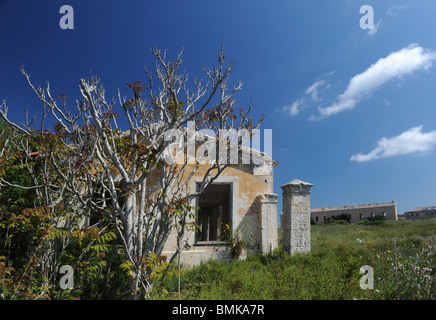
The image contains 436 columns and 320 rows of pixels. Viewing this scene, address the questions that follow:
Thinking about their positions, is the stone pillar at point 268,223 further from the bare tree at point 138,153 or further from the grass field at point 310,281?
the bare tree at point 138,153

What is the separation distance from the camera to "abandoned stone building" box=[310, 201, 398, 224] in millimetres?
40031

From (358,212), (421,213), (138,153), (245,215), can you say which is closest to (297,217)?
(245,215)

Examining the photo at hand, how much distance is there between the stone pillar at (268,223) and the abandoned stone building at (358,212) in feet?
130

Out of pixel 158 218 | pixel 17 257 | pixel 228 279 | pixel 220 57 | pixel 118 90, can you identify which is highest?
pixel 220 57

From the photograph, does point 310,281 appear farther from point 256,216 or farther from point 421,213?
point 421,213

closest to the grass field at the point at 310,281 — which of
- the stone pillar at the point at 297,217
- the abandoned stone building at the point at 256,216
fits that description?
the stone pillar at the point at 297,217

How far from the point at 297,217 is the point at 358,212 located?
135ft

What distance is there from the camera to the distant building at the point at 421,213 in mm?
41250

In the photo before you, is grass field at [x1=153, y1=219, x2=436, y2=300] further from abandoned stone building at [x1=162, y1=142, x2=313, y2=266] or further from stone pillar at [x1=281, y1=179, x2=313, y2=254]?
abandoned stone building at [x1=162, y1=142, x2=313, y2=266]

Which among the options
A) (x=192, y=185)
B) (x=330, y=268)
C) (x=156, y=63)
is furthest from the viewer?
(x=192, y=185)

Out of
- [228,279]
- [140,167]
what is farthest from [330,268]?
[140,167]
